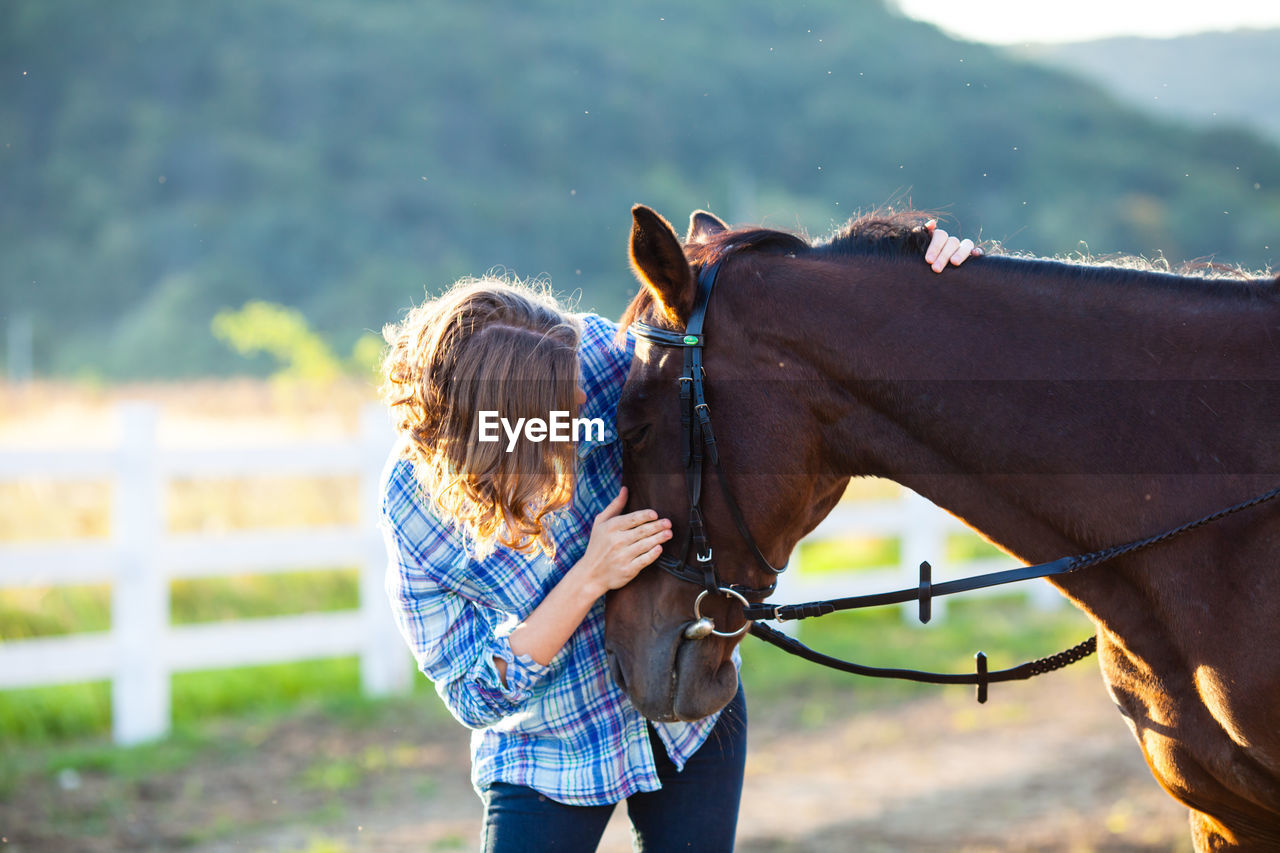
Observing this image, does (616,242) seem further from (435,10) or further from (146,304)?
(435,10)

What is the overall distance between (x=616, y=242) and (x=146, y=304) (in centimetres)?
2870

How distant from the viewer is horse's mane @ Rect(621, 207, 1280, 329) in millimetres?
2127

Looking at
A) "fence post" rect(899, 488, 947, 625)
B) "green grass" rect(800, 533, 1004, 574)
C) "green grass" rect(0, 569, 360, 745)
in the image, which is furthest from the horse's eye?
"green grass" rect(800, 533, 1004, 574)

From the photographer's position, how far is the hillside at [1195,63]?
183 feet

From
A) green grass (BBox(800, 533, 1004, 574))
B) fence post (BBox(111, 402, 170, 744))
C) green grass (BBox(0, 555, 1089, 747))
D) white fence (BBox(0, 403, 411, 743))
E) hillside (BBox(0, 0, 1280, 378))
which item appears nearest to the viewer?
white fence (BBox(0, 403, 411, 743))

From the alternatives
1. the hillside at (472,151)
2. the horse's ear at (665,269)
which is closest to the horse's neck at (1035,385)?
the horse's ear at (665,269)

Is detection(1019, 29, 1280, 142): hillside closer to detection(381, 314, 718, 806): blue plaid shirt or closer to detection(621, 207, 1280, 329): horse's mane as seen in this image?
detection(621, 207, 1280, 329): horse's mane

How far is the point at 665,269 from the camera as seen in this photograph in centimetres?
208

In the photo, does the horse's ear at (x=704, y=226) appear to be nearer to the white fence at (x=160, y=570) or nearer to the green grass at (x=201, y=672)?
the white fence at (x=160, y=570)

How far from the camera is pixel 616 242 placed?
175 ft

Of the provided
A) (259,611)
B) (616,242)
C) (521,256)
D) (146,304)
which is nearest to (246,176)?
(146,304)

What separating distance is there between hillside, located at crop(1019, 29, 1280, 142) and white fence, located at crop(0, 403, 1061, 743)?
52.5 meters

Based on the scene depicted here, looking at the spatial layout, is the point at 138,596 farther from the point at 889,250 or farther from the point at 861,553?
the point at 861,553

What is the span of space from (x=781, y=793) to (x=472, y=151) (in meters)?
63.4
